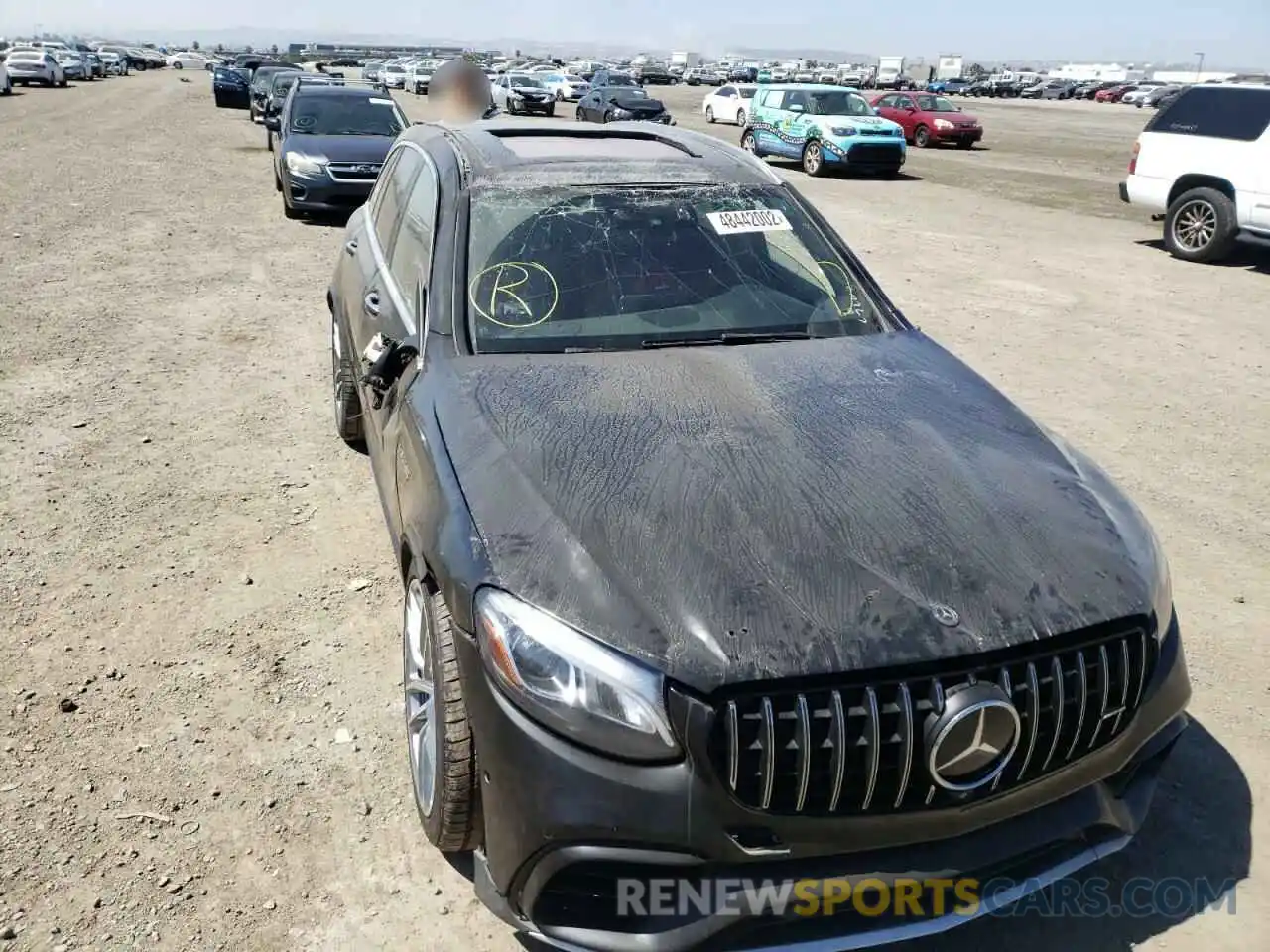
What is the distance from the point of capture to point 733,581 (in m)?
2.21

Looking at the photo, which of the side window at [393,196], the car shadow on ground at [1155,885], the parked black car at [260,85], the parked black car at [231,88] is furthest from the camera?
the parked black car at [231,88]

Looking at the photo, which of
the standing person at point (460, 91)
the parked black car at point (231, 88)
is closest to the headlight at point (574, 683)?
the standing person at point (460, 91)

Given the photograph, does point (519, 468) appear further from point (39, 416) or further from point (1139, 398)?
point (1139, 398)

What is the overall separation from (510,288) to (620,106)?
27593mm

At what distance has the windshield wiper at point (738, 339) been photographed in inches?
135

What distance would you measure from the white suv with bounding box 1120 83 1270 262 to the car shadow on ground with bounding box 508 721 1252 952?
9894 mm

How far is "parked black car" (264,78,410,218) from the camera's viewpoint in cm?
1181

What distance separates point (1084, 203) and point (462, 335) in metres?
16.3

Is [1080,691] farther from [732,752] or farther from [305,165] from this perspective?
[305,165]

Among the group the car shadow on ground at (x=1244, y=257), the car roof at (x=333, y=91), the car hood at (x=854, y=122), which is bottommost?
the car shadow on ground at (x=1244, y=257)

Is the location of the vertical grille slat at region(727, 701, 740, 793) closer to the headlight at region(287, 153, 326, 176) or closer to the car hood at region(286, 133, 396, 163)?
the car hood at region(286, 133, 396, 163)

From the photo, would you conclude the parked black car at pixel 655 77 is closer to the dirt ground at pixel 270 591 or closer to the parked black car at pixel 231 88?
the parked black car at pixel 231 88

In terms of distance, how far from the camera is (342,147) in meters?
12.0

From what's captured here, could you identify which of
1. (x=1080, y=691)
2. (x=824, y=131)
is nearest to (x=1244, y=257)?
(x=824, y=131)
